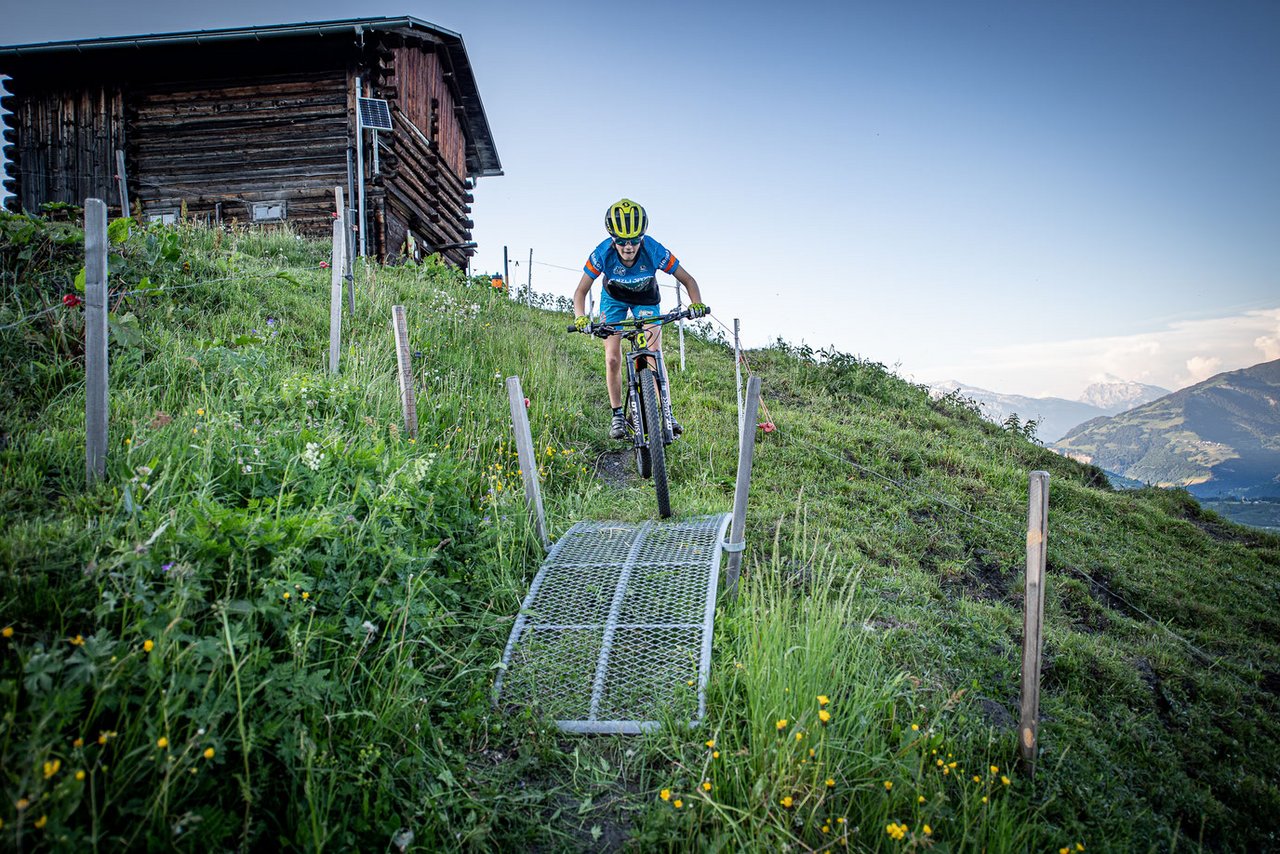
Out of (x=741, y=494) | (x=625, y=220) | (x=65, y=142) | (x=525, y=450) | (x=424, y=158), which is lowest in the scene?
(x=741, y=494)

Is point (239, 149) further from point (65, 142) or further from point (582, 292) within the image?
point (582, 292)

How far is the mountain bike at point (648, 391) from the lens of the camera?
5.31 m

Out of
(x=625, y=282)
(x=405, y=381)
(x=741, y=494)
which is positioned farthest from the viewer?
(x=625, y=282)

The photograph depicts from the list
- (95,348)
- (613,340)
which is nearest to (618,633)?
(613,340)

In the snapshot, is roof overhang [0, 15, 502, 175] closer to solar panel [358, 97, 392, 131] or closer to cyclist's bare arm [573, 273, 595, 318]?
solar panel [358, 97, 392, 131]

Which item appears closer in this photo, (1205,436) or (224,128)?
(224,128)

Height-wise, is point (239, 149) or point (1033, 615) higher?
point (239, 149)

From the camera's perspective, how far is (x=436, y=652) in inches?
138

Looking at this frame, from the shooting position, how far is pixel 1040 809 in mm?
2922

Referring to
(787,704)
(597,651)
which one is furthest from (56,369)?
(787,704)

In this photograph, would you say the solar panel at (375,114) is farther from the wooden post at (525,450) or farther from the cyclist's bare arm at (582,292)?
the wooden post at (525,450)

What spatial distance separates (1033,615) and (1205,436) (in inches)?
8316

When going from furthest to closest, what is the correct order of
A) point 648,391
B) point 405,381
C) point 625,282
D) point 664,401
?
1. point 625,282
2. point 664,401
3. point 648,391
4. point 405,381

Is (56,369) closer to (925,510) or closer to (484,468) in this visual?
(484,468)
